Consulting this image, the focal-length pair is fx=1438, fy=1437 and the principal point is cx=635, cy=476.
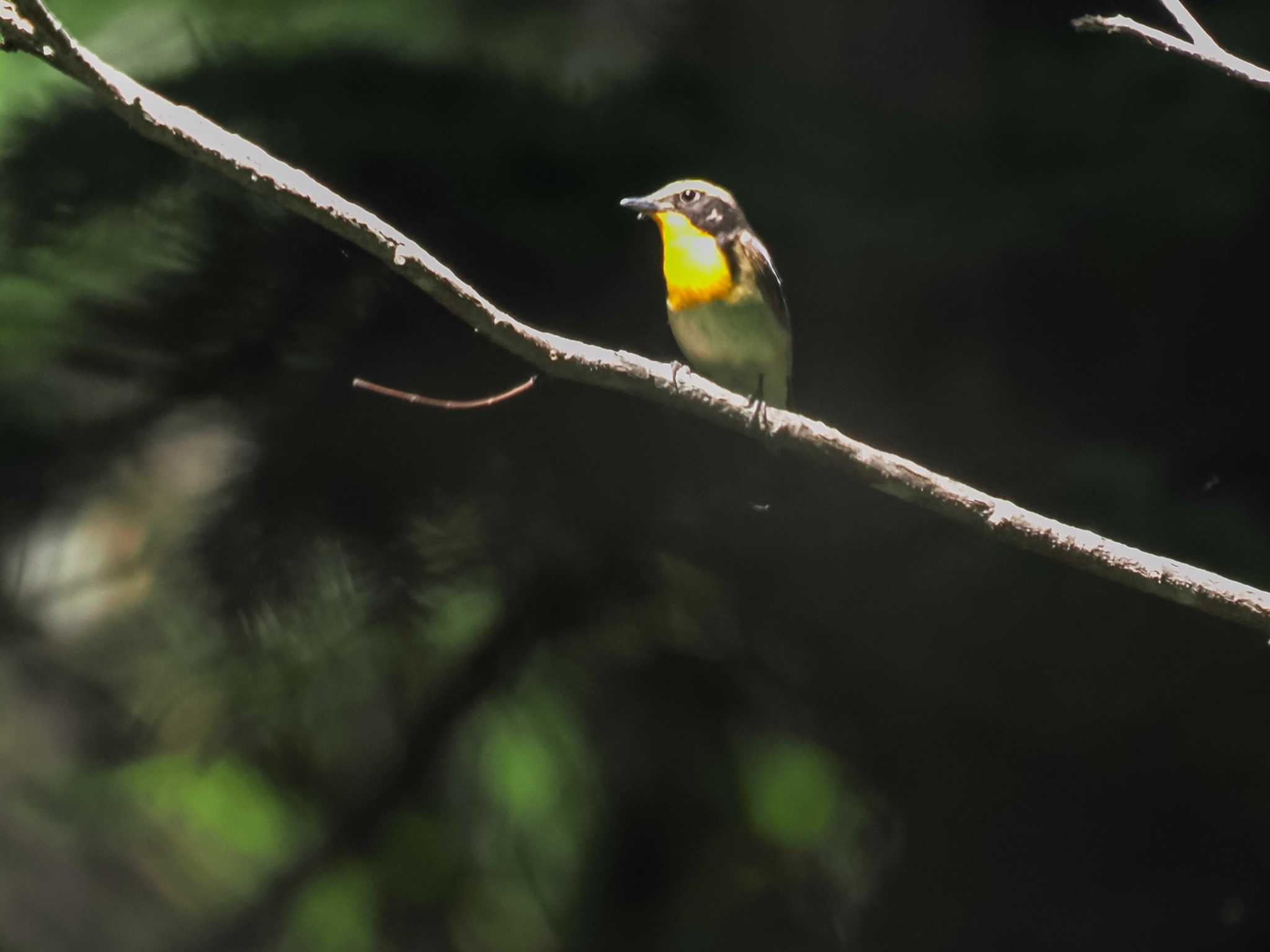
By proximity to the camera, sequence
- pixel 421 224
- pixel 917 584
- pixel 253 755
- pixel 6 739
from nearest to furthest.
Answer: pixel 421 224
pixel 917 584
pixel 253 755
pixel 6 739

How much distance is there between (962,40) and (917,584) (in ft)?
2.58

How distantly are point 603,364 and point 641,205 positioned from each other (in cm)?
54

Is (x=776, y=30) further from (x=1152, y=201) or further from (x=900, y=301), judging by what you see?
(x=1152, y=201)

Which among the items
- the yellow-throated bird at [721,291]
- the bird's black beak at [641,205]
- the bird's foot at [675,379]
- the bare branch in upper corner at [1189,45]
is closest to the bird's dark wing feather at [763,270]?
the yellow-throated bird at [721,291]

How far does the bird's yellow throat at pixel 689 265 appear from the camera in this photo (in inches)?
81.2

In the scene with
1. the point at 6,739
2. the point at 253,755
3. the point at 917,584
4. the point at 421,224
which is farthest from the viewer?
the point at 6,739

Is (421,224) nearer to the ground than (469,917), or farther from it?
farther from it

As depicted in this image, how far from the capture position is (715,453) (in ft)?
6.46

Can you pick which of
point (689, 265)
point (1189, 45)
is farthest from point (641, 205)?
point (1189, 45)

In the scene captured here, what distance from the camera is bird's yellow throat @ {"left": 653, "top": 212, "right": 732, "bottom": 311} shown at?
2.06 m

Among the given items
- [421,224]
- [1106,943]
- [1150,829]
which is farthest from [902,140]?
[1106,943]

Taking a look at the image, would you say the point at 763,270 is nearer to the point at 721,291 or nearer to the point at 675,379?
the point at 721,291

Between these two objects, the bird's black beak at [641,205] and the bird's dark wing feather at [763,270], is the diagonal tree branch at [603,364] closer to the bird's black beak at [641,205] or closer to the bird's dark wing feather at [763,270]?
the bird's black beak at [641,205]

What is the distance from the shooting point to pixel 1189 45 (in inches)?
54.1
